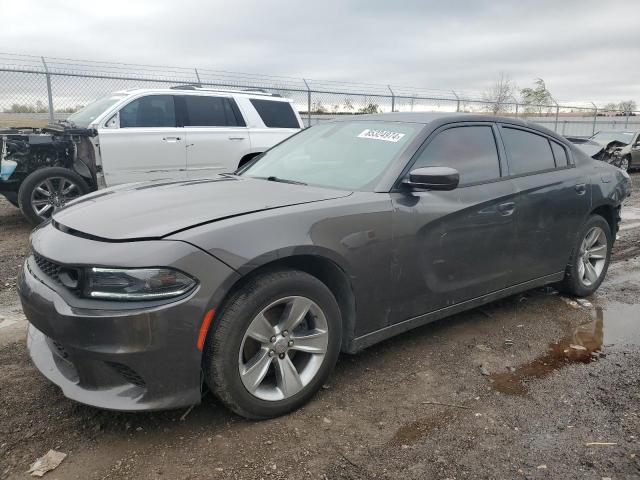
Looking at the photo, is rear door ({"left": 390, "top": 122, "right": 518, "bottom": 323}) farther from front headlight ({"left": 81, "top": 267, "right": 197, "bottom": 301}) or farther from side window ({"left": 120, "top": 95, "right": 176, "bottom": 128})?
side window ({"left": 120, "top": 95, "right": 176, "bottom": 128})

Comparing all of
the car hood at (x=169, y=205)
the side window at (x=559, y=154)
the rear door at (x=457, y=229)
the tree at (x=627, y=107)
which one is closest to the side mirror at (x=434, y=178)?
the rear door at (x=457, y=229)

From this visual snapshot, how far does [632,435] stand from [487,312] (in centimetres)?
181

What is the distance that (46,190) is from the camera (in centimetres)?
698

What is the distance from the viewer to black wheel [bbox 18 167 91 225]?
22.3 ft

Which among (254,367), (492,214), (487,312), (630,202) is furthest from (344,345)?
(630,202)

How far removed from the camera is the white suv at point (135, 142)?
697cm

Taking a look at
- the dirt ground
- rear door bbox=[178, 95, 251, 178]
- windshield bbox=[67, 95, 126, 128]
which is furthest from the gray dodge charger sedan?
windshield bbox=[67, 95, 126, 128]

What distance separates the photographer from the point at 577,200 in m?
4.38

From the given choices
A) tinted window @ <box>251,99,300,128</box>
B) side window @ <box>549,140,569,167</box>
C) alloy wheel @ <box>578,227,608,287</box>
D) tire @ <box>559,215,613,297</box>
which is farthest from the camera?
tinted window @ <box>251,99,300,128</box>

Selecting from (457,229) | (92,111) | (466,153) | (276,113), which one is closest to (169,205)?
(457,229)

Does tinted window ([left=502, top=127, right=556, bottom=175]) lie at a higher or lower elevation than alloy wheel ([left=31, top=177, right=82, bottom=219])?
higher

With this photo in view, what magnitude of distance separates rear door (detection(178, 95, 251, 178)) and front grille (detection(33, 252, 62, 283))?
545 centimetres

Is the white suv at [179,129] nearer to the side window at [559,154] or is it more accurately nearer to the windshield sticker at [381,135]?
the windshield sticker at [381,135]

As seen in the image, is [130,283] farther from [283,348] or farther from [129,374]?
[283,348]
